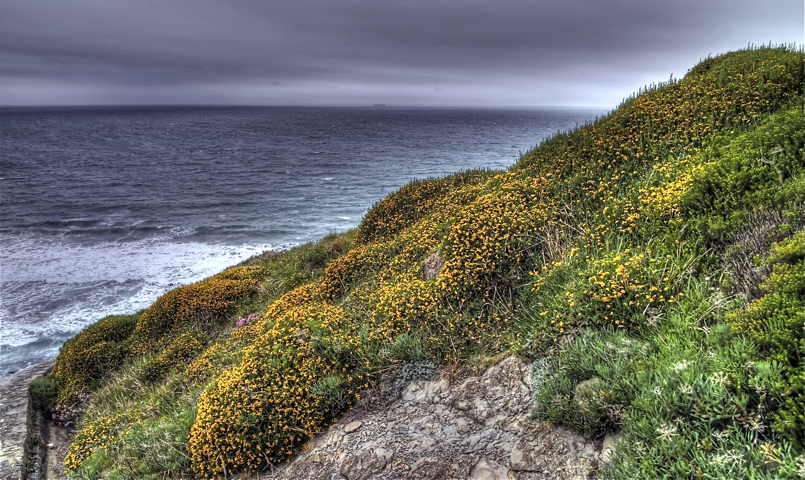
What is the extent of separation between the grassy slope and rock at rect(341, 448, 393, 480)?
41.9 inches

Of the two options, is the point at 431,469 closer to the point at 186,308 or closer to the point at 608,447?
the point at 608,447

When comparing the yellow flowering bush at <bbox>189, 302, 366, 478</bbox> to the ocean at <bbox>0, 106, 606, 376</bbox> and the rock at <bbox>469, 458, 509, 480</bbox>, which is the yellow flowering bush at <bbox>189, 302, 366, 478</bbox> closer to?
the rock at <bbox>469, 458, 509, 480</bbox>

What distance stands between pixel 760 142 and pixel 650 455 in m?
4.99

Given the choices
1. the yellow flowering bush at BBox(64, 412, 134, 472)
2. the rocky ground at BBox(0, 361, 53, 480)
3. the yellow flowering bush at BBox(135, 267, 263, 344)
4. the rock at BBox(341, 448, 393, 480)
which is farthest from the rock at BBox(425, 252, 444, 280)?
the rocky ground at BBox(0, 361, 53, 480)

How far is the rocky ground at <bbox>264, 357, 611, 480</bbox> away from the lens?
4.28m

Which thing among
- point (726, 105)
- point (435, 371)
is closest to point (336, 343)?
point (435, 371)

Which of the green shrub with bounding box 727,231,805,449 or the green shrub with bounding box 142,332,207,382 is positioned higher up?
the green shrub with bounding box 727,231,805,449

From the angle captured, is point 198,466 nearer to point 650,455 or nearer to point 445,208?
point 650,455

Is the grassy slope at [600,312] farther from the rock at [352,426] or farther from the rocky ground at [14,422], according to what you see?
the rocky ground at [14,422]

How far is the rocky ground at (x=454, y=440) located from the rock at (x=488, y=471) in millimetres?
10

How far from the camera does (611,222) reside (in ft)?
22.5

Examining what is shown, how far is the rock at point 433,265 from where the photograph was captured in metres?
8.56

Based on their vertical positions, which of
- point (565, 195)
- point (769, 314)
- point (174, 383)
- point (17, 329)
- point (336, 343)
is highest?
point (565, 195)

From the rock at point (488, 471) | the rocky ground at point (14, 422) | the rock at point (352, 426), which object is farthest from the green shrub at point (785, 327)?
the rocky ground at point (14, 422)
